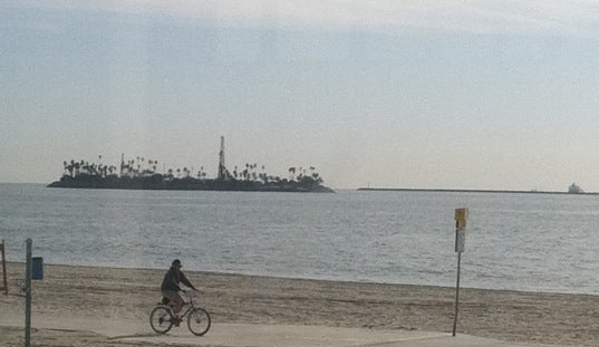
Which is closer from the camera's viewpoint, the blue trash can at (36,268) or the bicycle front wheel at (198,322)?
the blue trash can at (36,268)

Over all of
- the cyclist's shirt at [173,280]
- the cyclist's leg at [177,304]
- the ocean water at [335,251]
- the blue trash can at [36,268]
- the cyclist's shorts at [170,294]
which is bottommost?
the ocean water at [335,251]

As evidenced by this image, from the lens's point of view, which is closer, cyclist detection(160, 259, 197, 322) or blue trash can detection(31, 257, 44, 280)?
blue trash can detection(31, 257, 44, 280)

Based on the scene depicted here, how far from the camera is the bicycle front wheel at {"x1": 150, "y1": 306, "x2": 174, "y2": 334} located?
19.6 metres

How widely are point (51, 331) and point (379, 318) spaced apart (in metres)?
8.53

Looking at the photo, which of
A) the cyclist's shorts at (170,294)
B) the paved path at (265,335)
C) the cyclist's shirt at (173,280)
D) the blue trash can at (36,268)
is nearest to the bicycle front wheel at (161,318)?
the paved path at (265,335)

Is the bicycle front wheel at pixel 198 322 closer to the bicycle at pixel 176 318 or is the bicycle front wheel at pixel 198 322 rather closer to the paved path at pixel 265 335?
the bicycle at pixel 176 318

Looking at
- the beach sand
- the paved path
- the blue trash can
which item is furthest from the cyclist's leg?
the blue trash can

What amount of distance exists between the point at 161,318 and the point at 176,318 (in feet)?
0.82

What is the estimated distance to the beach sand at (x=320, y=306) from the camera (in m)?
22.9

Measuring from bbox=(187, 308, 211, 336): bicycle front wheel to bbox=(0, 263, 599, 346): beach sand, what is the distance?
5.09 ft

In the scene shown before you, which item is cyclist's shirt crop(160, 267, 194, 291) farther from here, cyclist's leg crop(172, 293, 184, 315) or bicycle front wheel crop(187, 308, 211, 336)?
bicycle front wheel crop(187, 308, 211, 336)

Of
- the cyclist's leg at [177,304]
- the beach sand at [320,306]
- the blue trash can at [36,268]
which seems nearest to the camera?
the blue trash can at [36,268]

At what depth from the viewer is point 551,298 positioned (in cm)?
3544

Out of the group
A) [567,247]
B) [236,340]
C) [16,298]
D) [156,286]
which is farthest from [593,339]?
[567,247]
